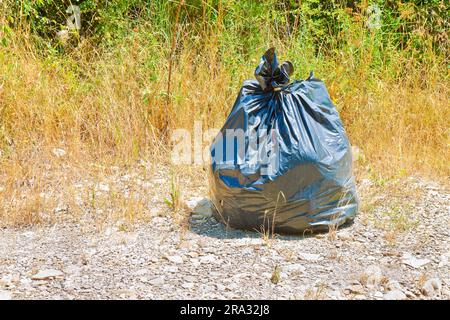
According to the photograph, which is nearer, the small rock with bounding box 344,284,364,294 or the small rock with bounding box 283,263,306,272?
the small rock with bounding box 344,284,364,294

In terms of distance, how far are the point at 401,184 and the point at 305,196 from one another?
3.27 feet

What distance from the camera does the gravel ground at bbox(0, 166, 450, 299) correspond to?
2.79 metres

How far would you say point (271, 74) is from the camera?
3393 millimetres

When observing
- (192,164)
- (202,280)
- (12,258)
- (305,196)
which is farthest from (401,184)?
(12,258)

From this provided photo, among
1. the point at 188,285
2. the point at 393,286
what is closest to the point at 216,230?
the point at 188,285

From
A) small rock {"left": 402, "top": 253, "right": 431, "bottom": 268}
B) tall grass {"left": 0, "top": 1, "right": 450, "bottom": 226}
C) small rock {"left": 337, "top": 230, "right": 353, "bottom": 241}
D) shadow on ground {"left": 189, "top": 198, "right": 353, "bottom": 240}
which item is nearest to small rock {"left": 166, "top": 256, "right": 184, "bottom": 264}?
shadow on ground {"left": 189, "top": 198, "right": 353, "bottom": 240}

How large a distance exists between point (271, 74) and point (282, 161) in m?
0.49

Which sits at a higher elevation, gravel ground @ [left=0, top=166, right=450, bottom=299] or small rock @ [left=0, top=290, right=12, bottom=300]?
gravel ground @ [left=0, top=166, right=450, bottom=299]

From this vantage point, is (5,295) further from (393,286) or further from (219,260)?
(393,286)

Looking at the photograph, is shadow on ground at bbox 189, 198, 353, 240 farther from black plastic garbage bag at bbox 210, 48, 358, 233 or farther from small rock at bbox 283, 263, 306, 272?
small rock at bbox 283, 263, 306, 272

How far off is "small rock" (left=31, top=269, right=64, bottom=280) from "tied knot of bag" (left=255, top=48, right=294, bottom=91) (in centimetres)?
135

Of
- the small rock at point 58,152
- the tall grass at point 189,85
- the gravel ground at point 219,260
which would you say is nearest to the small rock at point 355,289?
the gravel ground at point 219,260

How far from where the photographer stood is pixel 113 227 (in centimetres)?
342
